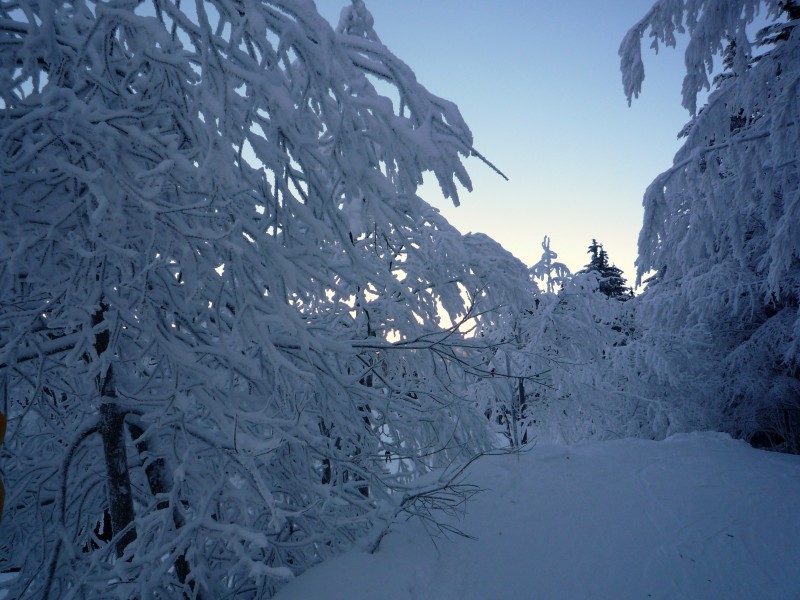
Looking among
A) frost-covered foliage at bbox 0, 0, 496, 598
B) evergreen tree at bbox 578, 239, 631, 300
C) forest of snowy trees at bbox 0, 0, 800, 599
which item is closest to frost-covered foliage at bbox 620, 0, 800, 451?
forest of snowy trees at bbox 0, 0, 800, 599

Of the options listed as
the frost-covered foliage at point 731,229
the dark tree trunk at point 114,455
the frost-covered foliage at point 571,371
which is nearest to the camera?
the dark tree trunk at point 114,455

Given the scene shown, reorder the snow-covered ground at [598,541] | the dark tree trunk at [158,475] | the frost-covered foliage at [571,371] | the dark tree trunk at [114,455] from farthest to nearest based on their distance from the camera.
→ the frost-covered foliage at [571,371] < the snow-covered ground at [598,541] < the dark tree trunk at [158,475] < the dark tree trunk at [114,455]

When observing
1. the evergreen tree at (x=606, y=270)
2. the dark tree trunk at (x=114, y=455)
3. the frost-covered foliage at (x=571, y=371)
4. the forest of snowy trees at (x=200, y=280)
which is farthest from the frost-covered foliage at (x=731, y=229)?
the evergreen tree at (x=606, y=270)

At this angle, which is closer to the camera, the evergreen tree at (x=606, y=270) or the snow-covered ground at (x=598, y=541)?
the snow-covered ground at (x=598, y=541)

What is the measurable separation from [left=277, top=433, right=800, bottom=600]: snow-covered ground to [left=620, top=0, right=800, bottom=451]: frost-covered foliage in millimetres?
3344

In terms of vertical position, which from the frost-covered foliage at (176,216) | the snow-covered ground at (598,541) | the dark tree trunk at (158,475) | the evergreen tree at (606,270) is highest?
the evergreen tree at (606,270)

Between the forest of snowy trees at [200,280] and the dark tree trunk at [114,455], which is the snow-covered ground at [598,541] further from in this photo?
the dark tree trunk at [114,455]

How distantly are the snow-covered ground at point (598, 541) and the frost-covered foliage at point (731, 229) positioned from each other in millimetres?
3344

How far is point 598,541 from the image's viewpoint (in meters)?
4.31

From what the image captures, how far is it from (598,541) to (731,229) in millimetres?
5583

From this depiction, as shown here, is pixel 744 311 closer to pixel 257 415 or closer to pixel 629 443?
pixel 629 443

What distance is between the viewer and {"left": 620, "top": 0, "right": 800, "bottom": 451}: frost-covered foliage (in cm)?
568

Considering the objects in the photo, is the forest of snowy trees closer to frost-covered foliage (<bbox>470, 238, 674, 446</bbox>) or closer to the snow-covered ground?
the snow-covered ground

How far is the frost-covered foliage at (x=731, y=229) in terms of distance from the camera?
5676 millimetres
